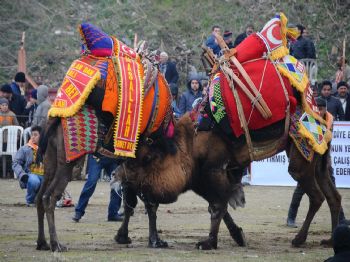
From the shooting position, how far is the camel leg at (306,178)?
1292 centimetres

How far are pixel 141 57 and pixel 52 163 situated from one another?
192 centimetres

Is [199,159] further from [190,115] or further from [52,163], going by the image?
[52,163]

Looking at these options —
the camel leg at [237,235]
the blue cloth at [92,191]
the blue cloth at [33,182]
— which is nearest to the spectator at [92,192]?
the blue cloth at [92,191]

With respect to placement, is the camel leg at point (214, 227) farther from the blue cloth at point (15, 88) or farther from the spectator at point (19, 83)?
the spectator at point (19, 83)

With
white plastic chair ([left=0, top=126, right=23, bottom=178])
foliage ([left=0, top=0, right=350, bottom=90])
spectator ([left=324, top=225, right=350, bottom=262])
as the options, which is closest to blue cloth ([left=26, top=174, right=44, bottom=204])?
white plastic chair ([left=0, top=126, right=23, bottom=178])

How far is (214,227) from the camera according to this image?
40.6 feet

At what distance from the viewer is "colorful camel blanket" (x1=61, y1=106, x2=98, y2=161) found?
39.1 feet

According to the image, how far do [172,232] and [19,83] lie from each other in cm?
1246

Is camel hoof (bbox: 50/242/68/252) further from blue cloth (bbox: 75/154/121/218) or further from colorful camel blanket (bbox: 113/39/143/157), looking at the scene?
blue cloth (bbox: 75/154/121/218)

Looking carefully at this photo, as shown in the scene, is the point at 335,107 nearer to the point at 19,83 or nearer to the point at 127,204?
the point at 19,83

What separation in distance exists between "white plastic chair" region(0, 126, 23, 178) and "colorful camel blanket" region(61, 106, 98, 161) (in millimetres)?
10661

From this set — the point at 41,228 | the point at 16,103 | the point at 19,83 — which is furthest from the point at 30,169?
the point at 19,83

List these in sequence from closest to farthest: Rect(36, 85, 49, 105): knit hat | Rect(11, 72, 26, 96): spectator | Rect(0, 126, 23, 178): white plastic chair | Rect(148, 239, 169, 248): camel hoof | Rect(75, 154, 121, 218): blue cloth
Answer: Rect(148, 239, 169, 248): camel hoof → Rect(75, 154, 121, 218): blue cloth → Rect(0, 126, 23, 178): white plastic chair → Rect(36, 85, 49, 105): knit hat → Rect(11, 72, 26, 96): spectator

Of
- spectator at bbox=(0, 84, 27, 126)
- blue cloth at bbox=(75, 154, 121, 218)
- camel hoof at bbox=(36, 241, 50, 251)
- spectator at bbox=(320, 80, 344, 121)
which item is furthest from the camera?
spectator at bbox=(0, 84, 27, 126)
